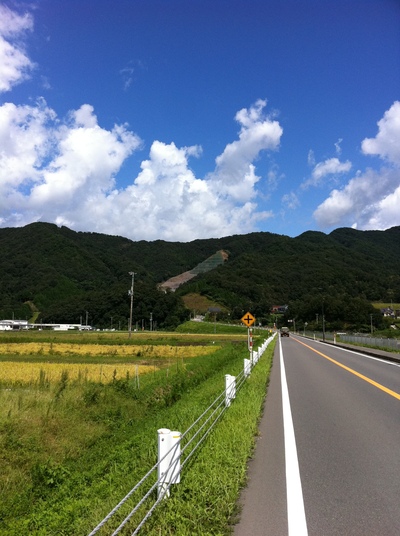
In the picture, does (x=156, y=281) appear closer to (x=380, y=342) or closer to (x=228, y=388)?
(x=380, y=342)

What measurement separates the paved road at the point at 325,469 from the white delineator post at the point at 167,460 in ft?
2.59

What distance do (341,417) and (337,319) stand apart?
111 meters

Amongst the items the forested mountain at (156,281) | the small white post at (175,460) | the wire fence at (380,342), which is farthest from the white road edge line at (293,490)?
the forested mountain at (156,281)

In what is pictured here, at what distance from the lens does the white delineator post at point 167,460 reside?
13.2ft

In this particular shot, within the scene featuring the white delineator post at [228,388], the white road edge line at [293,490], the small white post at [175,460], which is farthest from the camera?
the white delineator post at [228,388]

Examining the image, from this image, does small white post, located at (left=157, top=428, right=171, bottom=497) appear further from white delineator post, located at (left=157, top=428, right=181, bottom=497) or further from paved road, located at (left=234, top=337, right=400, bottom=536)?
paved road, located at (left=234, top=337, right=400, bottom=536)

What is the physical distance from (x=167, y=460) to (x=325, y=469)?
238cm

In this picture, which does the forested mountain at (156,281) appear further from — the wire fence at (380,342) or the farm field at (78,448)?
the farm field at (78,448)

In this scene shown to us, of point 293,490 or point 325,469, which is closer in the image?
point 293,490

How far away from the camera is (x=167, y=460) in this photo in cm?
415

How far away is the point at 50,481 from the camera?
675cm

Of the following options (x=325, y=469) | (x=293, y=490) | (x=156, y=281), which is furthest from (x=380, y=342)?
(x=156, y=281)

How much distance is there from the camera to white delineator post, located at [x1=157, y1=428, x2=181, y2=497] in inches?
158

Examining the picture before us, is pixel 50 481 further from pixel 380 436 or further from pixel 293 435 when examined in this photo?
pixel 380 436
